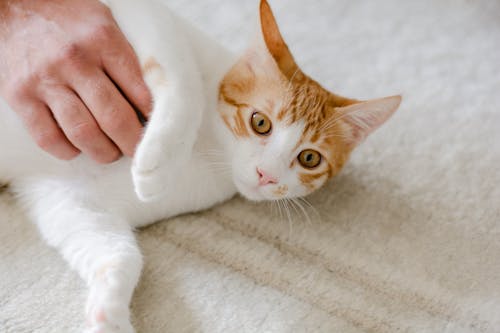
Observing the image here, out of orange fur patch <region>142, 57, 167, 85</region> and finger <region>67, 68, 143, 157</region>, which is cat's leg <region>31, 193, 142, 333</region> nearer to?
finger <region>67, 68, 143, 157</region>

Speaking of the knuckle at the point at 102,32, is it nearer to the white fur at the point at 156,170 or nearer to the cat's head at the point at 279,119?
the white fur at the point at 156,170

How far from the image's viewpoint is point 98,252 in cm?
95

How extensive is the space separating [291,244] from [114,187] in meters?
0.34

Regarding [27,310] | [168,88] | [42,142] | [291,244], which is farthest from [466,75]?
[27,310]

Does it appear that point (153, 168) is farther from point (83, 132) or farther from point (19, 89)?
point (19, 89)

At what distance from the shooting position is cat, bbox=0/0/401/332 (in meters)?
0.94

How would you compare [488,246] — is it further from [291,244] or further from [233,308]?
[233,308]

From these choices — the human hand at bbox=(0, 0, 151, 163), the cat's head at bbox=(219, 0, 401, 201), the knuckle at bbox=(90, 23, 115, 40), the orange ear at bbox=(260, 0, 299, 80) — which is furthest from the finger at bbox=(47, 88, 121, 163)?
the orange ear at bbox=(260, 0, 299, 80)

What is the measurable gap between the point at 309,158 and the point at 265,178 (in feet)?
0.33

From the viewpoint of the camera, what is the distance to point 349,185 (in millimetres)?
1166

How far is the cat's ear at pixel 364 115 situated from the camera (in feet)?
3.23

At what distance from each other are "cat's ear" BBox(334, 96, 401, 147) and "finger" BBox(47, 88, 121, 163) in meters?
0.42

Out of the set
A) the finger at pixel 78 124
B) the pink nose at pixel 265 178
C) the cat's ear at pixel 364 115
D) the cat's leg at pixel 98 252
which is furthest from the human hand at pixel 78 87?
the cat's ear at pixel 364 115

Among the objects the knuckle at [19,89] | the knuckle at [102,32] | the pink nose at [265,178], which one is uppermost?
the knuckle at [102,32]
